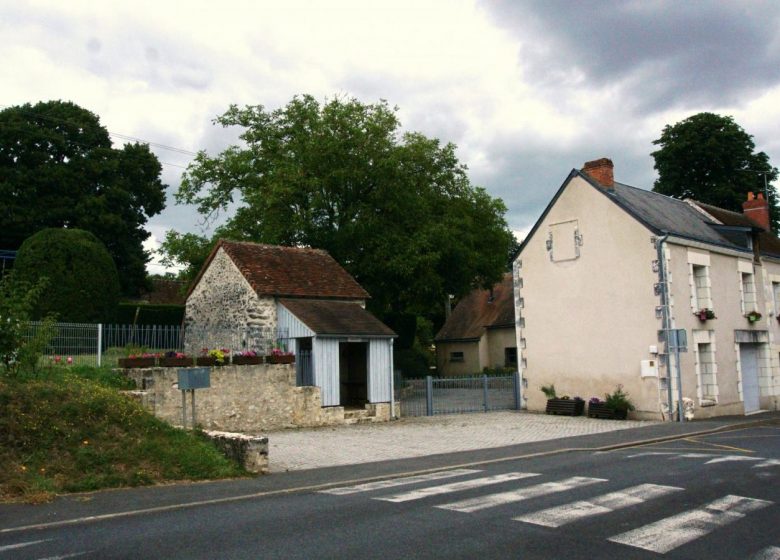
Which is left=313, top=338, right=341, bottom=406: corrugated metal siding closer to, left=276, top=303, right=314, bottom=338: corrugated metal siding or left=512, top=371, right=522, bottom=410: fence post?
left=276, top=303, right=314, bottom=338: corrugated metal siding

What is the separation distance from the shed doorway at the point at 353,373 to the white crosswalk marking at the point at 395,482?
12.1 metres

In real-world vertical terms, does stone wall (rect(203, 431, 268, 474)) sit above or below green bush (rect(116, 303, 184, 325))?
below

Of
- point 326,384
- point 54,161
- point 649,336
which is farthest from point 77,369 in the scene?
point 54,161

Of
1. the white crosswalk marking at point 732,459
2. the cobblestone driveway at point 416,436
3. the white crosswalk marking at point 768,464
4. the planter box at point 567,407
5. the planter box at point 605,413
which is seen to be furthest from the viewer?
the planter box at point 567,407

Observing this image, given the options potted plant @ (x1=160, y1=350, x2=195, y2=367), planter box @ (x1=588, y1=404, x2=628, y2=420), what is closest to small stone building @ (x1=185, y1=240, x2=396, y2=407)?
potted plant @ (x1=160, y1=350, x2=195, y2=367)

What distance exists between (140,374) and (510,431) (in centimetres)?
965

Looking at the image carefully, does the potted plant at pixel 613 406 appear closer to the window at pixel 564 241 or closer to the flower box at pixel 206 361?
the window at pixel 564 241

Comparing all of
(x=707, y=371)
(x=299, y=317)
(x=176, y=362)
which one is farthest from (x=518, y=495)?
(x=707, y=371)

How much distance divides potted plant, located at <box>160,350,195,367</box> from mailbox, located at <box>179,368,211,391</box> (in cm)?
419

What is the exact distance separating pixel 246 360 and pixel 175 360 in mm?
2068

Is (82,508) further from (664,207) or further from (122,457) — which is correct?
(664,207)

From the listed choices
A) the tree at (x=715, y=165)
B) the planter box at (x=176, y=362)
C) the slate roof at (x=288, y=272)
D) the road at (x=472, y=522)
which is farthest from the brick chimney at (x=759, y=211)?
the planter box at (x=176, y=362)

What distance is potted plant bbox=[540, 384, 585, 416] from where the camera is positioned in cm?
2330

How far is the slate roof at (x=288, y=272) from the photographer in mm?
22250
